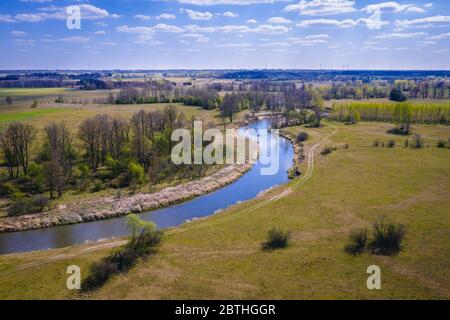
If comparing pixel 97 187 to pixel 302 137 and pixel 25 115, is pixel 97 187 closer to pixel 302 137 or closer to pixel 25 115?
pixel 302 137

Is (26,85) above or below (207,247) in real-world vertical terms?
above

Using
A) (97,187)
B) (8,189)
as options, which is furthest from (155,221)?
(8,189)

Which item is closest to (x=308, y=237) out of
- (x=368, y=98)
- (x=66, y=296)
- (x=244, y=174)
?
(x=66, y=296)

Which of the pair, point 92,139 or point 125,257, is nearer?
point 125,257

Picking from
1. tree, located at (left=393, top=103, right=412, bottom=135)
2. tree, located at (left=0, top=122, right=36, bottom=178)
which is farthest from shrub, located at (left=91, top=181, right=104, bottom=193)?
tree, located at (left=393, top=103, right=412, bottom=135)

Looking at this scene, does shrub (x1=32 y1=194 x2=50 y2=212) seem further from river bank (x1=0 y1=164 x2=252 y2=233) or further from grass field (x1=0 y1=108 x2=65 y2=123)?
grass field (x1=0 y1=108 x2=65 y2=123)
